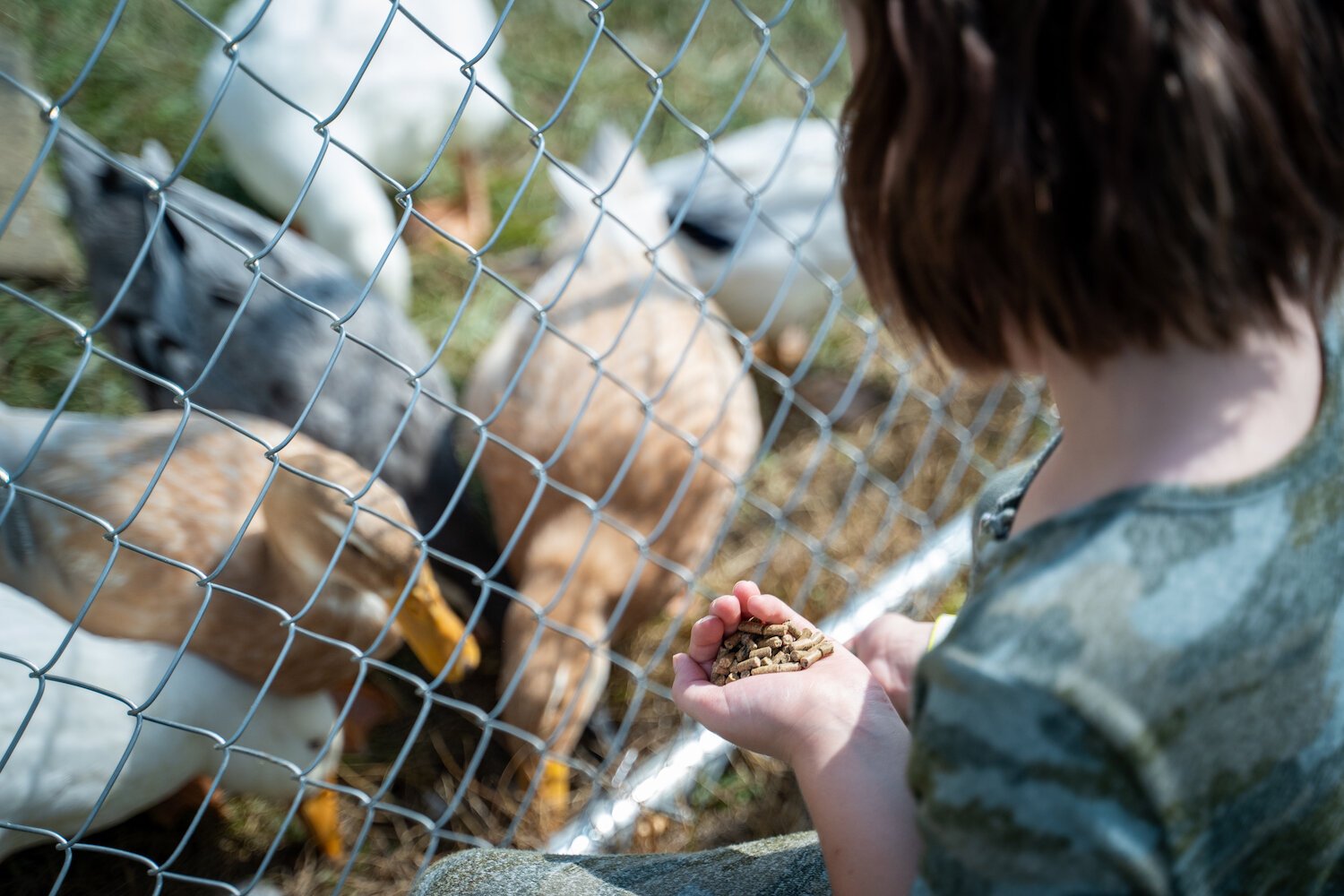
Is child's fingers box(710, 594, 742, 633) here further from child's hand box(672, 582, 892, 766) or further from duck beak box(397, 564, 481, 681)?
duck beak box(397, 564, 481, 681)

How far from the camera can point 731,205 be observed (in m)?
2.82

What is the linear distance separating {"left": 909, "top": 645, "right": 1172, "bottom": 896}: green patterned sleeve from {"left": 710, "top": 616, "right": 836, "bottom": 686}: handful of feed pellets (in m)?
0.33

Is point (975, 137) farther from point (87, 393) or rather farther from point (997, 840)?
point (87, 393)

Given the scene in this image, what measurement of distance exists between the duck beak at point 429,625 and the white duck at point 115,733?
0.24 m

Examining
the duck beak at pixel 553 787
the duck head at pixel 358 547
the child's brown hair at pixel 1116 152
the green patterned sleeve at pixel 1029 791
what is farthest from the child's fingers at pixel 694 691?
the duck beak at pixel 553 787

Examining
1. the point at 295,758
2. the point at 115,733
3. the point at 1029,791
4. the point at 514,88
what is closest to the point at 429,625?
the point at 295,758

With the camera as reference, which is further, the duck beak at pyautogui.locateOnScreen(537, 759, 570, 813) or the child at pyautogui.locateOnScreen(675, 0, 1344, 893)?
the duck beak at pyautogui.locateOnScreen(537, 759, 570, 813)

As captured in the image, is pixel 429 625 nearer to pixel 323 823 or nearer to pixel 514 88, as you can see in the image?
pixel 323 823

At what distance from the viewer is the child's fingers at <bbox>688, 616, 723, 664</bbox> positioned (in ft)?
3.78

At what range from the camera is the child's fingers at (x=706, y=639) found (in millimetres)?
1151

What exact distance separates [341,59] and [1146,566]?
2805mm

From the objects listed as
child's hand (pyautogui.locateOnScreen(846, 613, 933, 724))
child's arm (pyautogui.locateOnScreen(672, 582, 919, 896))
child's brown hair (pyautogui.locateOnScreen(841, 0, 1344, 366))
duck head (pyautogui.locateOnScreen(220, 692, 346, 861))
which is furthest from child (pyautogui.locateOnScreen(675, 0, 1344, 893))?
duck head (pyautogui.locateOnScreen(220, 692, 346, 861))

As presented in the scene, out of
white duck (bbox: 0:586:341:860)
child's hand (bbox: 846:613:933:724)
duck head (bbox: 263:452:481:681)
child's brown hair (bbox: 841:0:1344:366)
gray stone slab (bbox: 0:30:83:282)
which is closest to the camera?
child's brown hair (bbox: 841:0:1344:366)

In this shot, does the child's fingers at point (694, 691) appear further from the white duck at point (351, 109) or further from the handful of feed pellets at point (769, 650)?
the white duck at point (351, 109)
